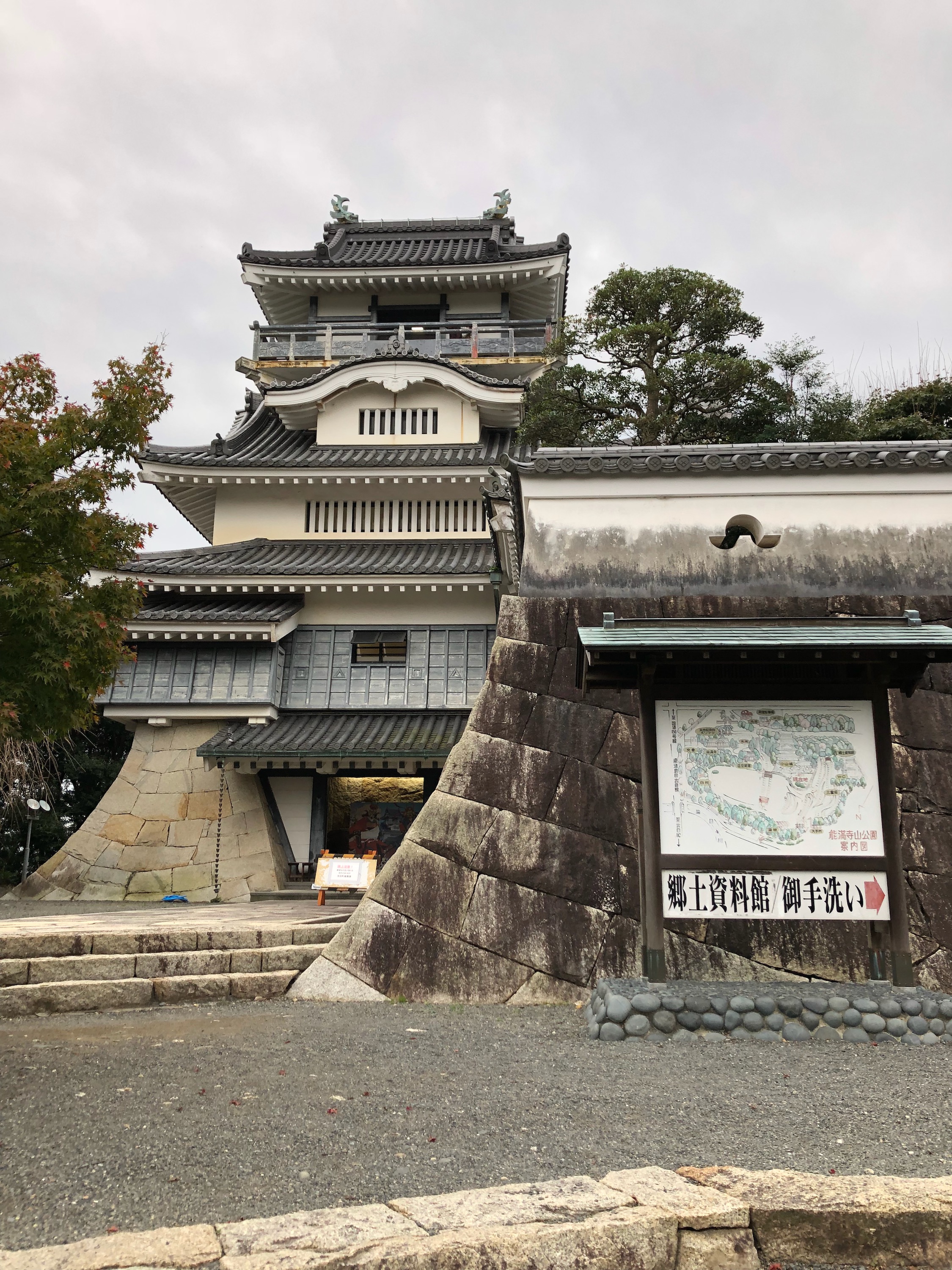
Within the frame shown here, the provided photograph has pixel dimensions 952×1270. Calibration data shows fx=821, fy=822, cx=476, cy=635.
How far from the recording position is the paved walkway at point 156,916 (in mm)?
8430

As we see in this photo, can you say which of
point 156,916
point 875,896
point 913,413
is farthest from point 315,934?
point 913,413

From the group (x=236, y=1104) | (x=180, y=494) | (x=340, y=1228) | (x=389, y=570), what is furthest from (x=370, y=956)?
(x=180, y=494)

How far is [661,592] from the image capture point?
8641 mm

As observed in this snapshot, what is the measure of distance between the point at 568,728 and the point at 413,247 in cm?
2047

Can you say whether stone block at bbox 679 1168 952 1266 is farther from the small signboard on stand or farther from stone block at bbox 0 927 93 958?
stone block at bbox 0 927 93 958

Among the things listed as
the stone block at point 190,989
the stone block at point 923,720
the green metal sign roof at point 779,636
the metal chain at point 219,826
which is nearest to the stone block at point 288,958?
the stone block at point 190,989

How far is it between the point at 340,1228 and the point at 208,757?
12.3 metres

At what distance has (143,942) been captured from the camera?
7.72m

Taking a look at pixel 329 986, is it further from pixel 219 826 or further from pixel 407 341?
pixel 407 341

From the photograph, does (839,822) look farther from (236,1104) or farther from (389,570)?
(389,570)

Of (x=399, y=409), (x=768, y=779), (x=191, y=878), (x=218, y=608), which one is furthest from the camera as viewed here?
(x=399, y=409)

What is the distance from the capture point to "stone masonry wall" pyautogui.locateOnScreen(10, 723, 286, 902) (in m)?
14.5

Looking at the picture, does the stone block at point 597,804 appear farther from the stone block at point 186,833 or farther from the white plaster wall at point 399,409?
the white plaster wall at point 399,409

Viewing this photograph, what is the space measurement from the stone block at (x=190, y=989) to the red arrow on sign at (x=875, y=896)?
5257 mm
